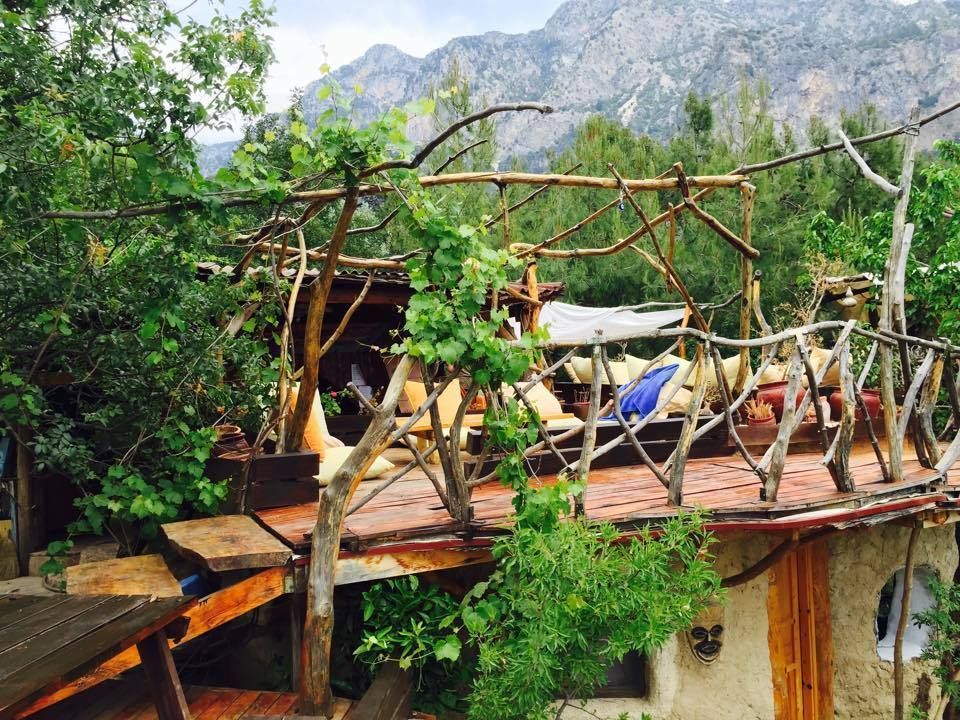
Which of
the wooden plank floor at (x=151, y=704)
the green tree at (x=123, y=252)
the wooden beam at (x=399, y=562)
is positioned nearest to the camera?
the green tree at (x=123, y=252)

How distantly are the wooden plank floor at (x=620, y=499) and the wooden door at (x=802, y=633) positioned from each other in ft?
2.18

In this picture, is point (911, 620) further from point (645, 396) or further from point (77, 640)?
point (77, 640)

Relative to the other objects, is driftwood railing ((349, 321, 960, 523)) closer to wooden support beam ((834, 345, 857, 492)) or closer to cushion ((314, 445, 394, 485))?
wooden support beam ((834, 345, 857, 492))

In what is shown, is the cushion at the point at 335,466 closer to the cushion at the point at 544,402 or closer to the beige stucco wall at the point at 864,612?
the cushion at the point at 544,402

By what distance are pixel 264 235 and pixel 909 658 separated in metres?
5.39

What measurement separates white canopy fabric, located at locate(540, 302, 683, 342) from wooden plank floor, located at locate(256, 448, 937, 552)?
5.75 meters

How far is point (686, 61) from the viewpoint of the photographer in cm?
6719

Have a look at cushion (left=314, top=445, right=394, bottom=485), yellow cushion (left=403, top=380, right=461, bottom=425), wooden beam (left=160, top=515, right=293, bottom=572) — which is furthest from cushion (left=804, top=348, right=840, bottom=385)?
wooden beam (left=160, top=515, right=293, bottom=572)

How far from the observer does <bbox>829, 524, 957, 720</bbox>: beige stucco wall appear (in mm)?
5152

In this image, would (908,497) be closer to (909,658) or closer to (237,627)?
(909,658)

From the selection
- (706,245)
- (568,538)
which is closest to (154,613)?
(568,538)

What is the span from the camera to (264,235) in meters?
4.59

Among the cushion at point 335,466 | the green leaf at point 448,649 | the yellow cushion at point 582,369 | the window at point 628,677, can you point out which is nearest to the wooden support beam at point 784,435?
the window at point 628,677

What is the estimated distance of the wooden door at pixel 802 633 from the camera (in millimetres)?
4840
